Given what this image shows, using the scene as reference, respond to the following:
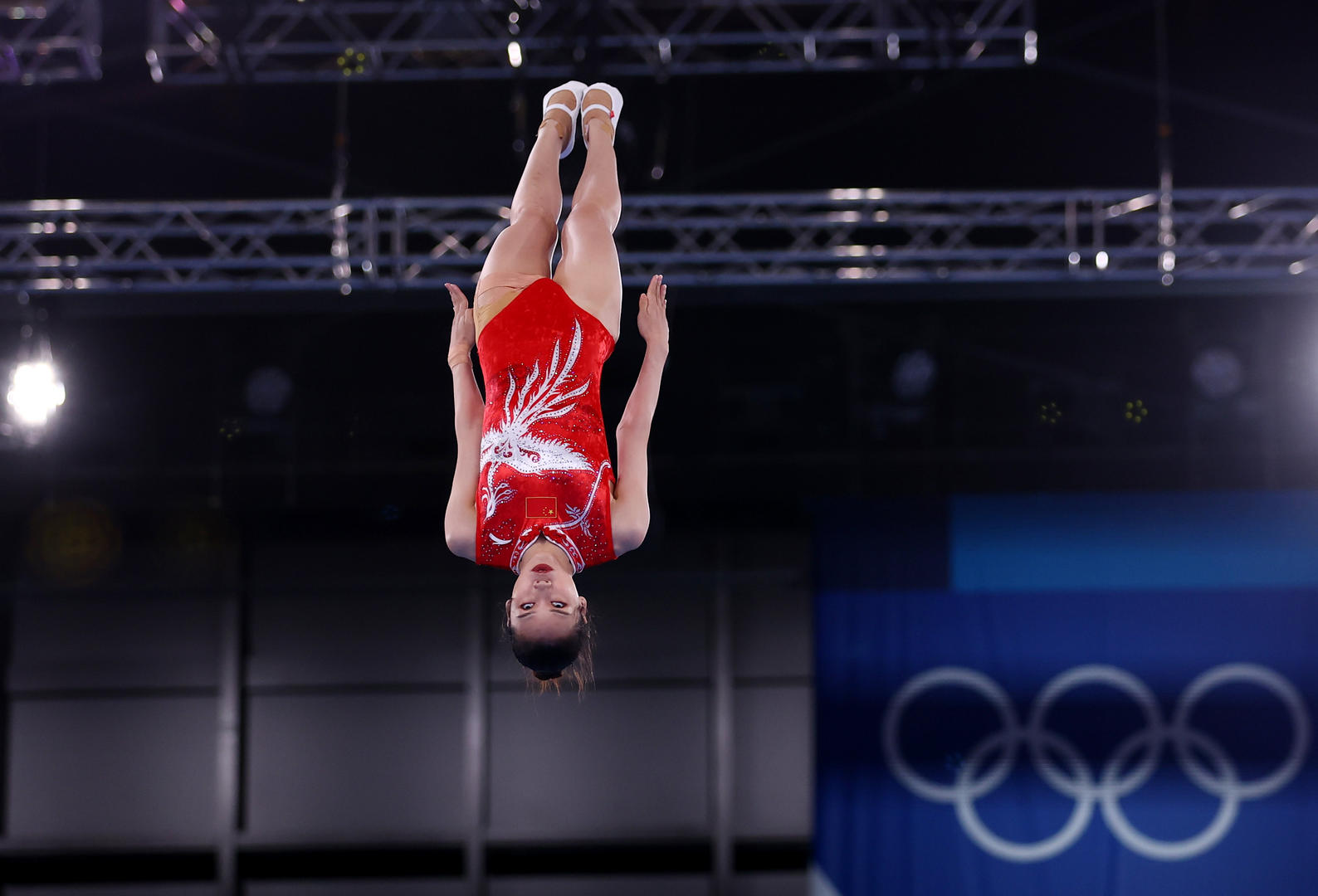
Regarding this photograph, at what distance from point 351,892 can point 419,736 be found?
105 centimetres

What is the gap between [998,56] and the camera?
546 cm

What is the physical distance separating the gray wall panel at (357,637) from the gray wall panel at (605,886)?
1329 mm

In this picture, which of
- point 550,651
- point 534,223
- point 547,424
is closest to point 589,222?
point 534,223

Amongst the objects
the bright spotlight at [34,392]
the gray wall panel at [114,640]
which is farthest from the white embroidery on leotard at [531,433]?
the gray wall panel at [114,640]

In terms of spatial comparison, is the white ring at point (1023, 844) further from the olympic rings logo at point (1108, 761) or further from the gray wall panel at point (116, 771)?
the gray wall panel at point (116, 771)

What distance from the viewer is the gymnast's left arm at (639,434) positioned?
3.24 m

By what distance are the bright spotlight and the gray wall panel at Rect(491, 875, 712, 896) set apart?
3.80 m

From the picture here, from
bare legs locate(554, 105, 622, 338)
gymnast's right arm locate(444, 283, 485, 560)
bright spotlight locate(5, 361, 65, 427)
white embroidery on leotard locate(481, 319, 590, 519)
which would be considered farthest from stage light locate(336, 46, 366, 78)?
white embroidery on leotard locate(481, 319, 590, 519)

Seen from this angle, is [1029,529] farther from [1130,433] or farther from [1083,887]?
[1083,887]

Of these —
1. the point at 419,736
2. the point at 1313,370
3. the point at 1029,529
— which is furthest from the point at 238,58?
the point at 1313,370

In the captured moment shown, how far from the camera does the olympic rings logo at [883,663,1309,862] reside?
6.55m

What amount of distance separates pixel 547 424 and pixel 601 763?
432 cm

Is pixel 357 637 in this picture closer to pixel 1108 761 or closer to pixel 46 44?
pixel 46 44

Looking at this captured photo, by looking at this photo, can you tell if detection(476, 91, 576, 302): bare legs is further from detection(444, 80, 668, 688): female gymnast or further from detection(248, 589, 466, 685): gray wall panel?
detection(248, 589, 466, 685): gray wall panel
